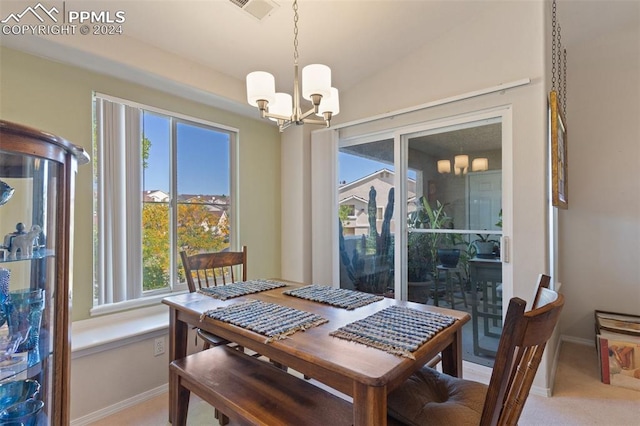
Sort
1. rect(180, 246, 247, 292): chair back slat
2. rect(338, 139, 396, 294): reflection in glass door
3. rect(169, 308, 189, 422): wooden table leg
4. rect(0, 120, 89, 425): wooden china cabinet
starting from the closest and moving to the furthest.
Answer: rect(0, 120, 89, 425): wooden china cabinet → rect(169, 308, 189, 422): wooden table leg → rect(180, 246, 247, 292): chair back slat → rect(338, 139, 396, 294): reflection in glass door

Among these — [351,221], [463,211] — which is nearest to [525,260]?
[463,211]

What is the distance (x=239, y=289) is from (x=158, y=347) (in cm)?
83

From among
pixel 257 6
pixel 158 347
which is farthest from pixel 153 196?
pixel 257 6

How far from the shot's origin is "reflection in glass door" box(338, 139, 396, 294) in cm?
310

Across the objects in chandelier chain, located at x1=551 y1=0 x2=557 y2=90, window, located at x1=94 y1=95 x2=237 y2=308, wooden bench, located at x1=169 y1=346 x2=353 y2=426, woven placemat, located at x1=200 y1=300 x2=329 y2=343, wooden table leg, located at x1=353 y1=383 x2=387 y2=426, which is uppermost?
chandelier chain, located at x1=551 y1=0 x2=557 y2=90

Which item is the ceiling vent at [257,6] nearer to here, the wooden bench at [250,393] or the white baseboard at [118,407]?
the wooden bench at [250,393]

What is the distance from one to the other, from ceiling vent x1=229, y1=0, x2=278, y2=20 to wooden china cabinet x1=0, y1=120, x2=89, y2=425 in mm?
1463

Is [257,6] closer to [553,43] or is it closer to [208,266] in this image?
[208,266]

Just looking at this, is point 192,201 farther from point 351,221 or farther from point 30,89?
point 351,221

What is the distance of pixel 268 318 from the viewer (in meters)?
1.48

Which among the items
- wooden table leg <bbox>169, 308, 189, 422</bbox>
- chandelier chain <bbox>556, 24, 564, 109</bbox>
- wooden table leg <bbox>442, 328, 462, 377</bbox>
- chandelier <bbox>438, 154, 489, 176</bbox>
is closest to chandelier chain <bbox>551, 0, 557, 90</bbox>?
chandelier chain <bbox>556, 24, 564, 109</bbox>

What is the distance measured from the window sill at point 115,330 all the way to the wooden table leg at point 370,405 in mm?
1773

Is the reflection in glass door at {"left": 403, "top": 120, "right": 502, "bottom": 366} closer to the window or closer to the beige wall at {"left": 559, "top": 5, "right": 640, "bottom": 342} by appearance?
the beige wall at {"left": 559, "top": 5, "right": 640, "bottom": 342}

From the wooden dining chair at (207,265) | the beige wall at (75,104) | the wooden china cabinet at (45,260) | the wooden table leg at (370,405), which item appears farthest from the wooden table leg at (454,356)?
the beige wall at (75,104)
